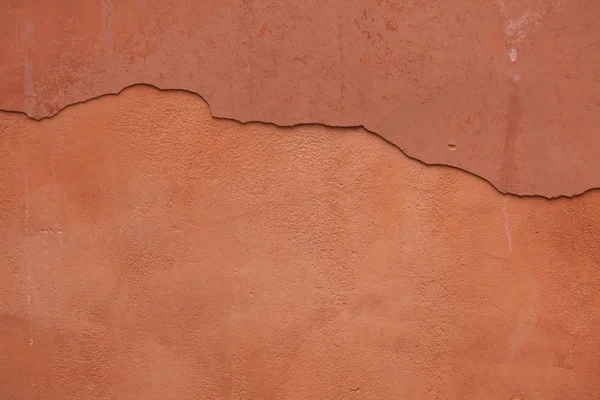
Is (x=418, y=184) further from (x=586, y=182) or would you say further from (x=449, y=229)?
(x=586, y=182)

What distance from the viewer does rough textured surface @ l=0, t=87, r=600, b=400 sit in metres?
2.70

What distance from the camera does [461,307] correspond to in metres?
2.73

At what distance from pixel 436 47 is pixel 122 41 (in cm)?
119

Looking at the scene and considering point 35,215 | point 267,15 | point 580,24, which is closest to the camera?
point 580,24

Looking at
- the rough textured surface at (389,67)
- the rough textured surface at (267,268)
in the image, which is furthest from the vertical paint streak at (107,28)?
the rough textured surface at (267,268)

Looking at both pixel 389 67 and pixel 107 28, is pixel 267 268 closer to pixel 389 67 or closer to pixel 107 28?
pixel 389 67

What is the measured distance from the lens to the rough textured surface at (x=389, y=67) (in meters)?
2.64

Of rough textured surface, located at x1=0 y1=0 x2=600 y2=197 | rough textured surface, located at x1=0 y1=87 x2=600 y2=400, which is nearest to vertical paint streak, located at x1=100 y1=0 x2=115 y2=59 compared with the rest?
rough textured surface, located at x1=0 y1=0 x2=600 y2=197

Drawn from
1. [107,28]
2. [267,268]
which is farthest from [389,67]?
[107,28]

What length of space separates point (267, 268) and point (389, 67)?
2.85 feet

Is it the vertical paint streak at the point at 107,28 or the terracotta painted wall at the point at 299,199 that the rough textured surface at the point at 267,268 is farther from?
the vertical paint streak at the point at 107,28

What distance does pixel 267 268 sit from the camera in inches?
111

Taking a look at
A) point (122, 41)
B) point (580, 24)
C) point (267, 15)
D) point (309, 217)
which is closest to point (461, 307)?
point (309, 217)

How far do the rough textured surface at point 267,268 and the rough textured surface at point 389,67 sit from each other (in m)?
0.09
